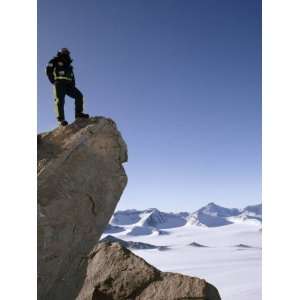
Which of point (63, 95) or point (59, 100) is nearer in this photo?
point (59, 100)

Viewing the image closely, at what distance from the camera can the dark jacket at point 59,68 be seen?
6367mm

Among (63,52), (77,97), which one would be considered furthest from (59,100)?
(63,52)

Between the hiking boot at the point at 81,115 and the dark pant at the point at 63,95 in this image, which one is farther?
the hiking boot at the point at 81,115

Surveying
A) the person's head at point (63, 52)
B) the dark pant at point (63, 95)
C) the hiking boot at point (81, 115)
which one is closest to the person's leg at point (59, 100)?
the dark pant at point (63, 95)

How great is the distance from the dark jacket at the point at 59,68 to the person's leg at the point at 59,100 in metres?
0.14

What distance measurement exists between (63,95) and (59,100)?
0.56ft

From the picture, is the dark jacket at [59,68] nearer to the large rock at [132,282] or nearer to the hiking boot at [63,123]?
the hiking boot at [63,123]

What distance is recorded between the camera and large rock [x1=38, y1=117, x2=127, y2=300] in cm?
519

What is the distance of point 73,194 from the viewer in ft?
18.5

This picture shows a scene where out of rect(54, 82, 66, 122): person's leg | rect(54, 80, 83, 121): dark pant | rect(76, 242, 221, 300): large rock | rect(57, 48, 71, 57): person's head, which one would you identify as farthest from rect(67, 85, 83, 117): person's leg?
rect(76, 242, 221, 300): large rock

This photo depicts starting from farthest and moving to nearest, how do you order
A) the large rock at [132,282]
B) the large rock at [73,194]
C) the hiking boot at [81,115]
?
1. the large rock at [132,282]
2. the hiking boot at [81,115]
3. the large rock at [73,194]

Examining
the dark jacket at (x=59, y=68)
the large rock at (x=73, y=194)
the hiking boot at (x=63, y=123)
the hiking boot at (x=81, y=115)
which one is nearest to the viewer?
the large rock at (x=73, y=194)

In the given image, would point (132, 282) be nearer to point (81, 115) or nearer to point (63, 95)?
point (81, 115)
